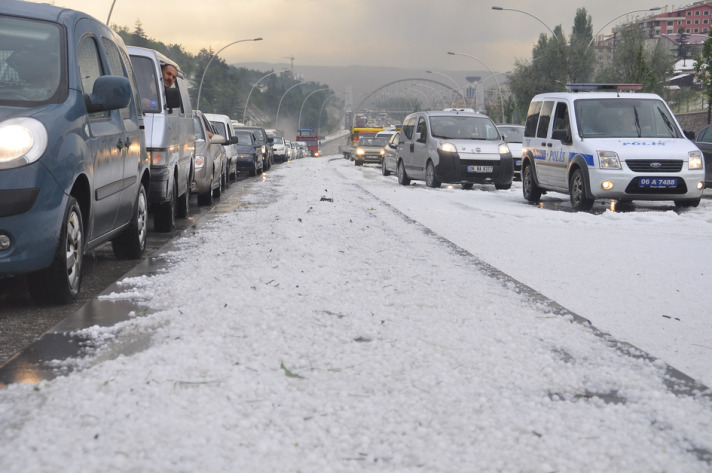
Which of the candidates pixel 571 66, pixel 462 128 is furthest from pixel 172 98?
pixel 571 66

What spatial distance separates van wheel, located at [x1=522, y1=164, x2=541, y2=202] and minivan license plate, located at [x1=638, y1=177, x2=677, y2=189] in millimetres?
2904

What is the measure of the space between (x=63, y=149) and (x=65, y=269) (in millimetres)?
795

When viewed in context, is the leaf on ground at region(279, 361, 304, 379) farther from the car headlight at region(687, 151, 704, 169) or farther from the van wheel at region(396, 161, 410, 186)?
the van wheel at region(396, 161, 410, 186)

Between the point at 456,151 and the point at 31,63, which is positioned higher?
the point at 31,63

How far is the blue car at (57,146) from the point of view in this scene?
5160 mm

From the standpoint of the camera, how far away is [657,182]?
13.3 meters

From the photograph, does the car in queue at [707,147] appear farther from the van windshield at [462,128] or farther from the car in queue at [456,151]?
the van windshield at [462,128]

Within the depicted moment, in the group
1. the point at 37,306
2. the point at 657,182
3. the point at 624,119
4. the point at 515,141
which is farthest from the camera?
the point at 515,141

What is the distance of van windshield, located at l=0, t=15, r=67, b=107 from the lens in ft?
18.9

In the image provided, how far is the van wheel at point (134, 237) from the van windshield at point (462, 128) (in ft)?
43.1

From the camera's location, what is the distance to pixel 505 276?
6566 millimetres

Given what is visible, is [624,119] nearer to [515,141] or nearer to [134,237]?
[134,237]

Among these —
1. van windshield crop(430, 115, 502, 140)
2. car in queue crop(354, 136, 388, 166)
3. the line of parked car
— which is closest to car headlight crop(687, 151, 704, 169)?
van windshield crop(430, 115, 502, 140)

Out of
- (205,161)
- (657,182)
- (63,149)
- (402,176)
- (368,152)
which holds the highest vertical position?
(63,149)
